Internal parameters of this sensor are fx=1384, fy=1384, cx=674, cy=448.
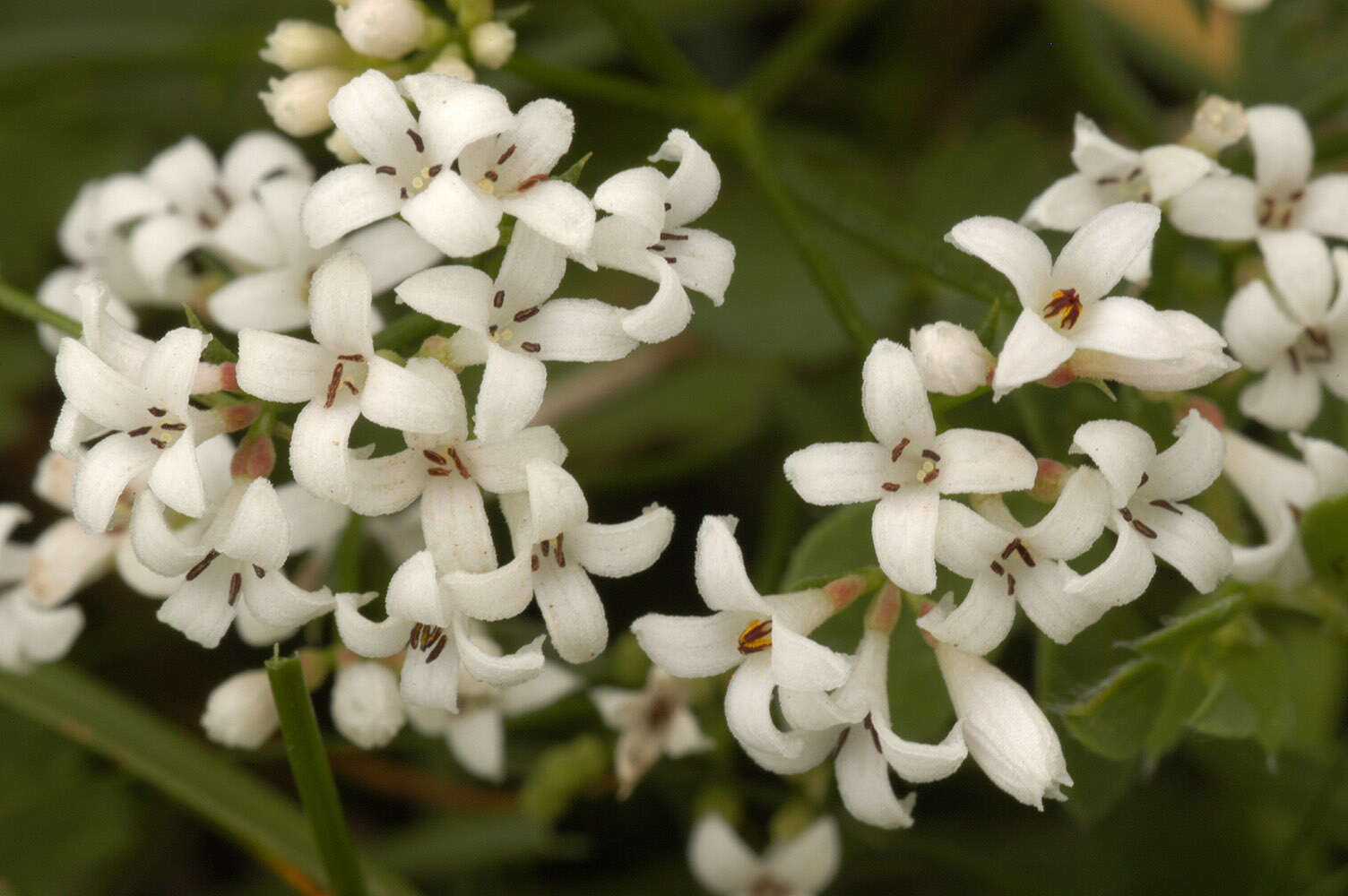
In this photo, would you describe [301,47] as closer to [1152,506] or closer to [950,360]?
[950,360]

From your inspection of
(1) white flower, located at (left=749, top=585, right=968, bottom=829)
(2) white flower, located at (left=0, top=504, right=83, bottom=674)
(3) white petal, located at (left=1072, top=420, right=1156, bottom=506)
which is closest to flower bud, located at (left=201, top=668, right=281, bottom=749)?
(2) white flower, located at (left=0, top=504, right=83, bottom=674)

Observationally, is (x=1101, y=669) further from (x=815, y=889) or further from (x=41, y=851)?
(x=41, y=851)

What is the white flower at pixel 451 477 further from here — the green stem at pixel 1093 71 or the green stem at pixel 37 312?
the green stem at pixel 1093 71

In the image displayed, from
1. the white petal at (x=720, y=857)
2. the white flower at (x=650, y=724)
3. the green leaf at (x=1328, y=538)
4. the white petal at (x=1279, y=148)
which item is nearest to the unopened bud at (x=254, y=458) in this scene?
the white flower at (x=650, y=724)

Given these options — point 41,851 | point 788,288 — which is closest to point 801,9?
point 788,288

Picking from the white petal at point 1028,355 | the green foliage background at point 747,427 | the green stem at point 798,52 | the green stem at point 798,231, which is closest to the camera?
the white petal at point 1028,355

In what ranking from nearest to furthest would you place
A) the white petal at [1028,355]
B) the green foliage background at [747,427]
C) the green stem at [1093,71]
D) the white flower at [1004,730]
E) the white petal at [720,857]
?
the white petal at [1028,355], the white flower at [1004,730], the white petal at [720,857], the green foliage background at [747,427], the green stem at [1093,71]

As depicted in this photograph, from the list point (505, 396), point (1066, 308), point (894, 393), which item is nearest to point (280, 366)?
point (505, 396)
